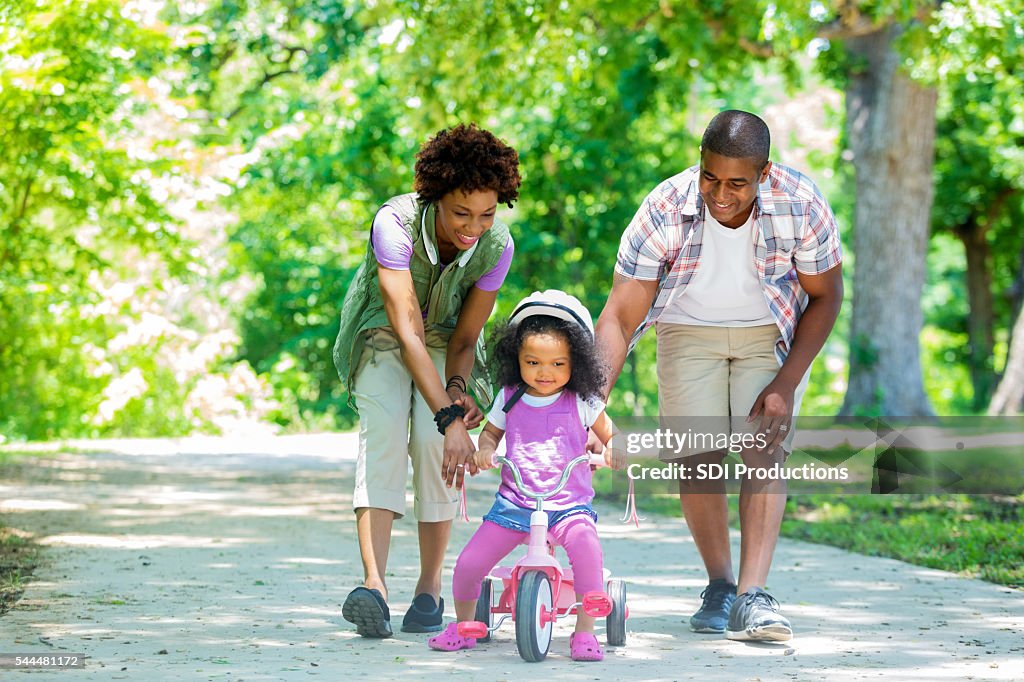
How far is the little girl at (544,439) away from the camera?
457 cm

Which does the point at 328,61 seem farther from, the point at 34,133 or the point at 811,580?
the point at 811,580

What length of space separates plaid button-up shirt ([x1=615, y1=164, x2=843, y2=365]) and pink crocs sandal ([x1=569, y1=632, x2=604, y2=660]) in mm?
1227

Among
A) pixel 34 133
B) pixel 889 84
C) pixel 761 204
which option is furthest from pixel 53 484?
pixel 889 84

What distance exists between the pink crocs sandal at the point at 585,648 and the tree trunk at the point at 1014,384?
33.1ft

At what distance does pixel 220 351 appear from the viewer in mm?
16438

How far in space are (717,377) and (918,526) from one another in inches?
145

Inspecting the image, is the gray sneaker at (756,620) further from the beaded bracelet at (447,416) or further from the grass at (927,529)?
the grass at (927,529)

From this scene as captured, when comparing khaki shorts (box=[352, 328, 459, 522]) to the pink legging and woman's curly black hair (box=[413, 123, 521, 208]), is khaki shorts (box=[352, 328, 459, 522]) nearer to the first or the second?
the pink legging

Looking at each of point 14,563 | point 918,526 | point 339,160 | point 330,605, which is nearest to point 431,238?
point 330,605

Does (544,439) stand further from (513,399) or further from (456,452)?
(456,452)

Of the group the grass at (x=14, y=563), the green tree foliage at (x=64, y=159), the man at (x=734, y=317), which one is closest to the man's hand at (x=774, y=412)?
the man at (x=734, y=317)

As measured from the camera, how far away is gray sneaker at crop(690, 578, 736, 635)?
5.04 m

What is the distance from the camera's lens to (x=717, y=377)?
204 inches

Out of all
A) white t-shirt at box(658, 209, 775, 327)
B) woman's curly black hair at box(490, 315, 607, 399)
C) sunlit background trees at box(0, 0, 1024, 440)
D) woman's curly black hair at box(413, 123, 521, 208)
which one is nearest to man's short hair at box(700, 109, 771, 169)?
white t-shirt at box(658, 209, 775, 327)
